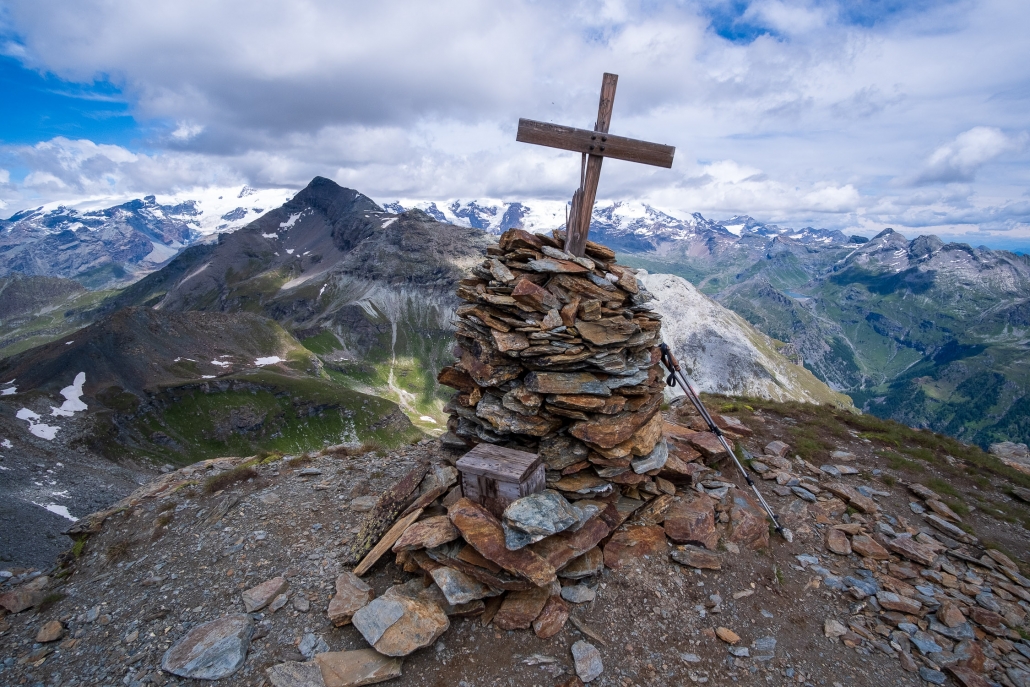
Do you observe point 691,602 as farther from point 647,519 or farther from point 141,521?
point 141,521

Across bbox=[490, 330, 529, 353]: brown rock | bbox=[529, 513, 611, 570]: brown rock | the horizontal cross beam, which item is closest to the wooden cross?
the horizontal cross beam

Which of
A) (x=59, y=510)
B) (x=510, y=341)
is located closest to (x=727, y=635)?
(x=510, y=341)

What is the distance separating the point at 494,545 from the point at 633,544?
3678 mm

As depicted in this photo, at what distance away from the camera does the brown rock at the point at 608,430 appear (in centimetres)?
1099

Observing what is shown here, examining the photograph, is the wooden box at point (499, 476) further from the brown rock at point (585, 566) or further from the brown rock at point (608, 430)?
the brown rock at point (585, 566)

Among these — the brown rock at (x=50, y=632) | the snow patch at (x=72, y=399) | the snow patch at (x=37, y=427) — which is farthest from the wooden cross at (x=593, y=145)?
the snow patch at (x=72, y=399)

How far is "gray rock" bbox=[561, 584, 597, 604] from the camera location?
9906 mm

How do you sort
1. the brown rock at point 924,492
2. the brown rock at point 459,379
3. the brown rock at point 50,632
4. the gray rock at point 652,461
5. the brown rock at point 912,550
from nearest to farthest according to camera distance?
1. the brown rock at point 50,632
2. the gray rock at point 652,461
3. the brown rock at point 912,550
4. the brown rock at point 459,379
5. the brown rock at point 924,492

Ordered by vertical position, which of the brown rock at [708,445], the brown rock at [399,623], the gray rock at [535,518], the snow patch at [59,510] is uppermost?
the gray rock at [535,518]

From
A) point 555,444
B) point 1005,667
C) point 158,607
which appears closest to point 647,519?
point 555,444

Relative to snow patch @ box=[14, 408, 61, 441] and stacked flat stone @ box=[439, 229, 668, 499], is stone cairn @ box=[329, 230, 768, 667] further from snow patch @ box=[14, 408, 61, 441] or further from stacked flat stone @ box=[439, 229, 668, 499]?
snow patch @ box=[14, 408, 61, 441]

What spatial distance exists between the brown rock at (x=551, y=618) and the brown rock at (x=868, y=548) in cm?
830

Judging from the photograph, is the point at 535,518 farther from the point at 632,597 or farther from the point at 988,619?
the point at 988,619

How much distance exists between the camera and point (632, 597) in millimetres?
10109
